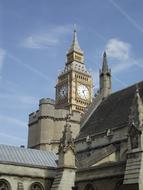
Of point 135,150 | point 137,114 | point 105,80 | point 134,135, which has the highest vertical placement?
point 105,80

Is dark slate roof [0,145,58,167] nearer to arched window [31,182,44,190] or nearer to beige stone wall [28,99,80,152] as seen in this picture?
arched window [31,182,44,190]

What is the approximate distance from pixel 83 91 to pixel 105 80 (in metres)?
57.0

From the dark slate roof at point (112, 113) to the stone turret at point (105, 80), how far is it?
50.7 inches

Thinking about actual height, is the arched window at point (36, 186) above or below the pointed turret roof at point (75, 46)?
below

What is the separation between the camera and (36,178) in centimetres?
3297

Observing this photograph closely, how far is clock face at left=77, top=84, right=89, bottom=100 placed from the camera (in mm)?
105500

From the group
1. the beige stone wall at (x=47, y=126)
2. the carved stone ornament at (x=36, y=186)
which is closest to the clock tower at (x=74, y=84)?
the beige stone wall at (x=47, y=126)

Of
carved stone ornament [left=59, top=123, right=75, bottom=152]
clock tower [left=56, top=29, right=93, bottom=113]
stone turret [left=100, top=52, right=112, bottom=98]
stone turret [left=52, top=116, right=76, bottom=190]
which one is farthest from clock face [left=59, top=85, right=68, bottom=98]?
stone turret [left=52, top=116, right=76, bottom=190]

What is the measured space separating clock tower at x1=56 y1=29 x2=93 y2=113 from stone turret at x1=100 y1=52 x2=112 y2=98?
4970 cm

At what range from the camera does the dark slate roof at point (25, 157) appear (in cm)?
3372

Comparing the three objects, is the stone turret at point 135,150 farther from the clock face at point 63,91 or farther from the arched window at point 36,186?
the clock face at point 63,91

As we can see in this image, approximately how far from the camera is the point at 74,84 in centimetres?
10569

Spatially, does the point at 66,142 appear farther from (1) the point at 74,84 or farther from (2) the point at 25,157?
(1) the point at 74,84

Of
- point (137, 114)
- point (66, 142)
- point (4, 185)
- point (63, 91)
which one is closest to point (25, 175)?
point (4, 185)
